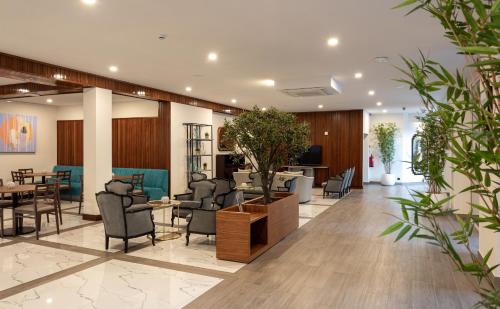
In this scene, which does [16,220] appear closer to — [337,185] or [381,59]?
[381,59]

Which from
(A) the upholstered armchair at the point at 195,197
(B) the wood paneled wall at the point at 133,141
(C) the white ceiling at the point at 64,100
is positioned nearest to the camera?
(A) the upholstered armchair at the point at 195,197

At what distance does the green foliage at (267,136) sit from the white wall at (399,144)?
10.3 m

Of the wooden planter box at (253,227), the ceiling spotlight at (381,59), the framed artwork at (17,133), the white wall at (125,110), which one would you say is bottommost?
the wooden planter box at (253,227)

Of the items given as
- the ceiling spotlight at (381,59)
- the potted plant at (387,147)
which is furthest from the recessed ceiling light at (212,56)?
the potted plant at (387,147)

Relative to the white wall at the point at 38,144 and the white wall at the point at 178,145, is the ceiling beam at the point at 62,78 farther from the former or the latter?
the white wall at the point at 38,144

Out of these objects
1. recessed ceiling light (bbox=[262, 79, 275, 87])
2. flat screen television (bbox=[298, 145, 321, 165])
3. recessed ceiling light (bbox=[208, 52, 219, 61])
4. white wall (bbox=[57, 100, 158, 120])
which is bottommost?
flat screen television (bbox=[298, 145, 321, 165])

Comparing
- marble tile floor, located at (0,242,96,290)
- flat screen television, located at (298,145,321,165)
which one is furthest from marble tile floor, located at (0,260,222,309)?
flat screen television, located at (298,145,321,165)

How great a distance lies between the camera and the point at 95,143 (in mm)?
7289

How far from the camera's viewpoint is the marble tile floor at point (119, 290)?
3.44 metres

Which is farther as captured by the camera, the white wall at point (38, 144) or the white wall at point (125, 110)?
the white wall at point (125, 110)

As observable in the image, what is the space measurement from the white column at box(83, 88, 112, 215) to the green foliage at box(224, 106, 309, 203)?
3.33 m

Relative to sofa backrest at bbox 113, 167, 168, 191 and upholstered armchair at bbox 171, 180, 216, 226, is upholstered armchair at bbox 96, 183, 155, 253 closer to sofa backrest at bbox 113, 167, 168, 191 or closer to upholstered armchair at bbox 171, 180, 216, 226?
upholstered armchair at bbox 171, 180, 216, 226

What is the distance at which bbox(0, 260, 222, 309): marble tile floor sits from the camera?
A: 3.44 m

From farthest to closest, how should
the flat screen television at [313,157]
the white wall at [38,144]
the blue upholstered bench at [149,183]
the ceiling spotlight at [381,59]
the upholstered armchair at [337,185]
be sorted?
the flat screen television at [313,157] → the upholstered armchair at [337,185] → the white wall at [38,144] → the blue upholstered bench at [149,183] → the ceiling spotlight at [381,59]
